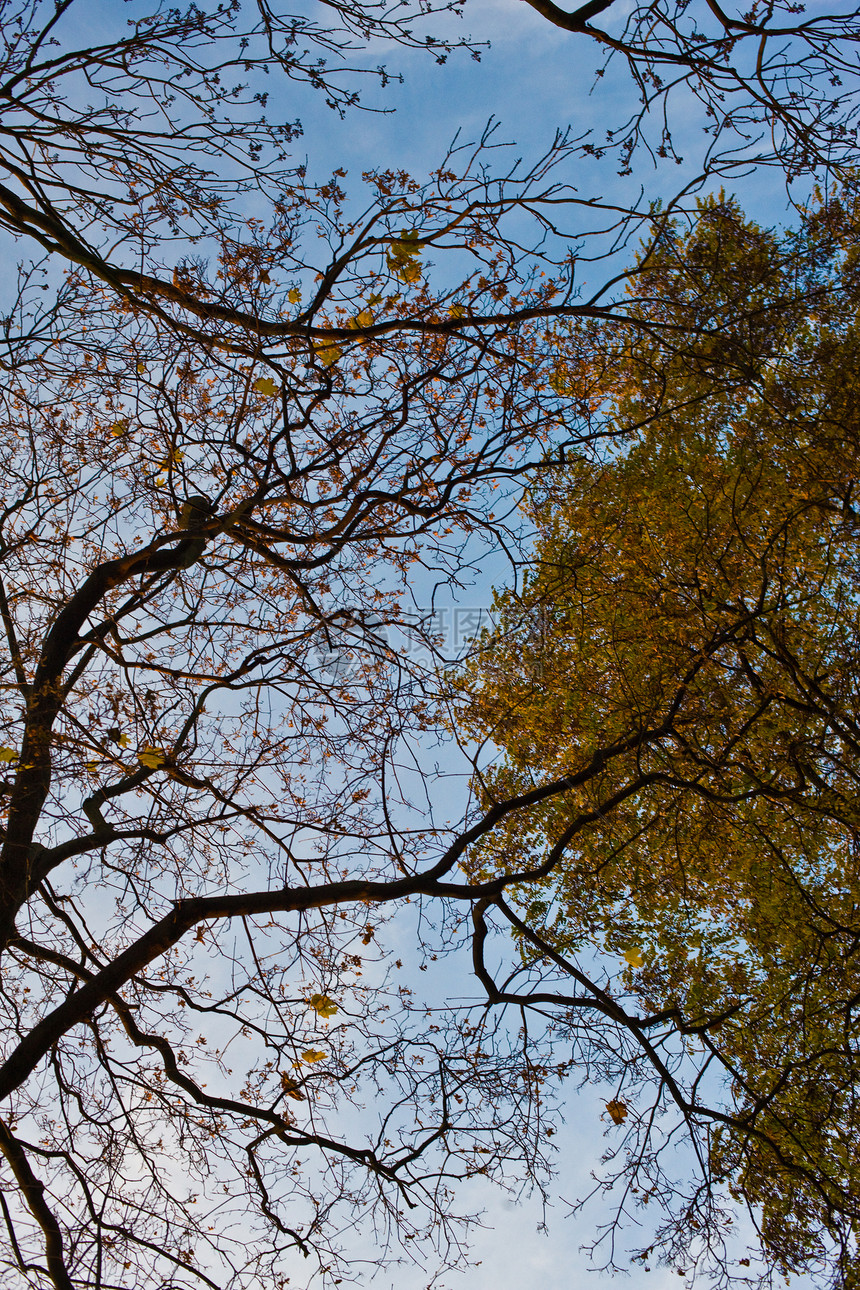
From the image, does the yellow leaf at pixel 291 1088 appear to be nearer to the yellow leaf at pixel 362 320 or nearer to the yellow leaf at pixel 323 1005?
the yellow leaf at pixel 323 1005

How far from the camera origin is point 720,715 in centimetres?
586

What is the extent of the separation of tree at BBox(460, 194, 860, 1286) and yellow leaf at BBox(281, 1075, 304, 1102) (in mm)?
1398

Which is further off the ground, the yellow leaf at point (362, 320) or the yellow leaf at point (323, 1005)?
the yellow leaf at point (362, 320)

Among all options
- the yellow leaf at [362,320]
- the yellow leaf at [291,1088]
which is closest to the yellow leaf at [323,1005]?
the yellow leaf at [291,1088]

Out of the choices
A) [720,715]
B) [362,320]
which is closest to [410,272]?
[362,320]

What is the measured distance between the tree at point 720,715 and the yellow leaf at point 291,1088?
55.0 inches

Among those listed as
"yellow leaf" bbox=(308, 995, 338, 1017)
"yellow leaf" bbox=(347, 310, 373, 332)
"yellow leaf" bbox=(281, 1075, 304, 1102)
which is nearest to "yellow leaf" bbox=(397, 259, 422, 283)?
"yellow leaf" bbox=(347, 310, 373, 332)

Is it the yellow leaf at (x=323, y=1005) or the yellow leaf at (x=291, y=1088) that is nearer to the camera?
the yellow leaf at (x=323, y=1005)

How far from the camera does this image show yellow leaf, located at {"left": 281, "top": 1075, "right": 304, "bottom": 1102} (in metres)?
4.64

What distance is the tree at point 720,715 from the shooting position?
4.61 metres

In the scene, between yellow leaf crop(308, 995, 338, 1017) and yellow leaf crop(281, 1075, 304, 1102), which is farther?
yellow leaf crop(281, 1075, 304, 1102)

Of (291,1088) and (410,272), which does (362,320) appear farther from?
(291,1088)

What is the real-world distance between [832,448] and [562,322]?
2336mm

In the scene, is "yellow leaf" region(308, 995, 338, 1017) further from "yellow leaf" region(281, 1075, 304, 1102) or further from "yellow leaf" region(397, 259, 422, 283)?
"yellow leaf" region(397, 259, 422, 283)
